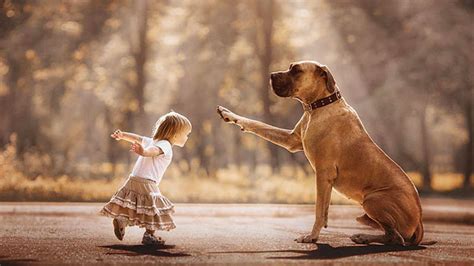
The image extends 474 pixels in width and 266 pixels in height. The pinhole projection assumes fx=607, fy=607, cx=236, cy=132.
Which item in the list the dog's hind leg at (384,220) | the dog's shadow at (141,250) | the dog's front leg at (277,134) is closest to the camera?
the dog's shadow at (141,250)

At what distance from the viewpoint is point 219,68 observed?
1299cm

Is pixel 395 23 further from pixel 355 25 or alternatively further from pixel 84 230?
pixel 84 230

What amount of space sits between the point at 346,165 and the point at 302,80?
72 centimetres

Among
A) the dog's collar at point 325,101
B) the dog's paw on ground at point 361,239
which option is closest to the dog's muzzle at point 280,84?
the dog's collar at point 325,101

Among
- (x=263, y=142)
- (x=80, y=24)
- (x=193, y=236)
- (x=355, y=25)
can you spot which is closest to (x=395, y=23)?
(x=355, y=25)

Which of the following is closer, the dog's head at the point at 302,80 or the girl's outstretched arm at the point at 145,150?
the girl's outstretched arm at the point at 145,150

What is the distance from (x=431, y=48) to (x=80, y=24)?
7.07 meters

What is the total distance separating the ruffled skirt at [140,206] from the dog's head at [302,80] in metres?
1.21

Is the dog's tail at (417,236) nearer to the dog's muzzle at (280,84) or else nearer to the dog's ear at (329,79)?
the dog's ear at (329,79)

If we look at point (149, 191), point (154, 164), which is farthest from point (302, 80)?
point (149, 191)

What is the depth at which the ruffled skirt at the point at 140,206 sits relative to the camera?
445 centimetres

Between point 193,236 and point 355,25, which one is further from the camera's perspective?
point 355,25

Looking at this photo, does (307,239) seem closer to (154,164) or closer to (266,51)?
A: (154,164)

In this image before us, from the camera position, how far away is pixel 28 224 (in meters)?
6.17
